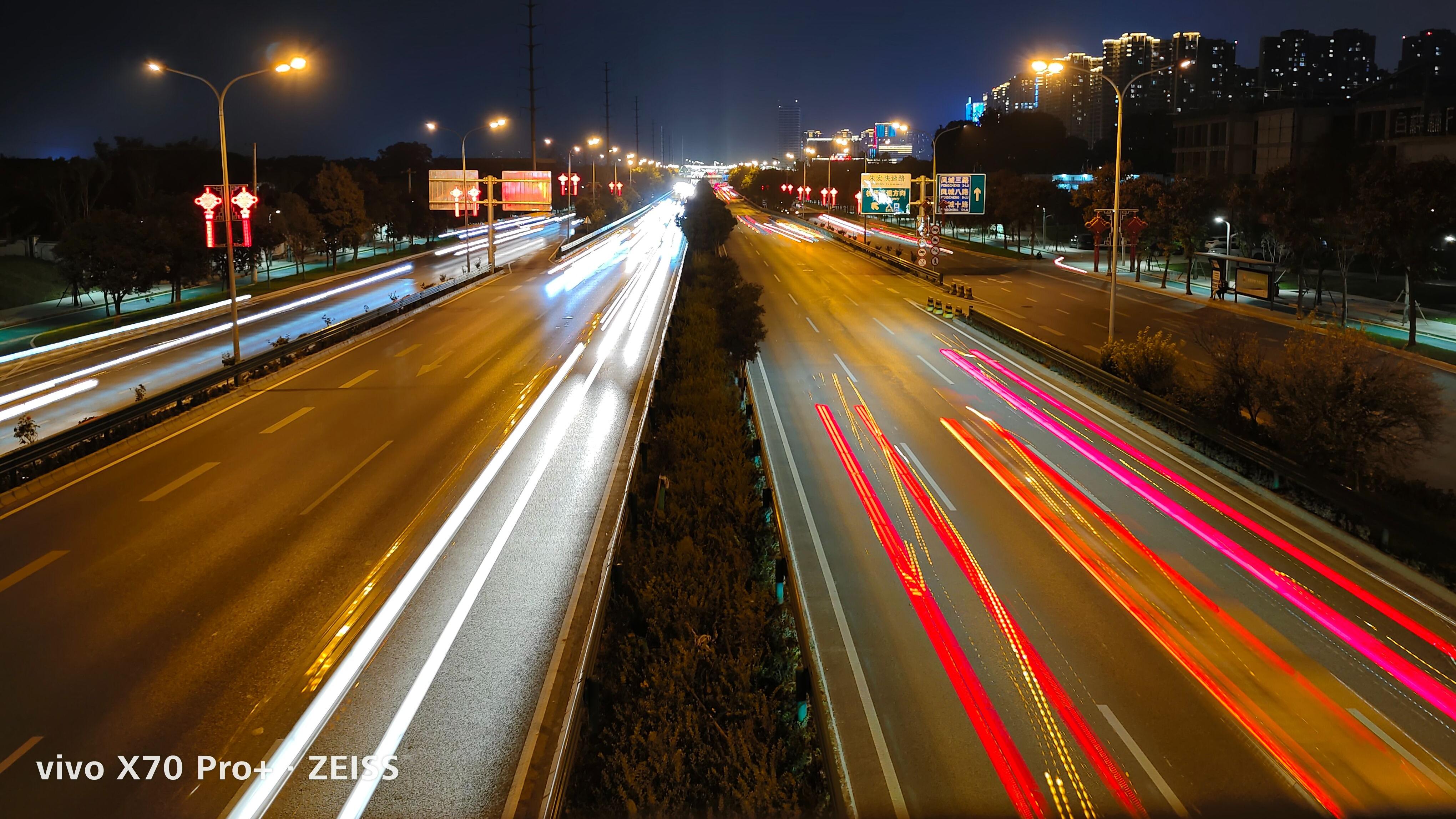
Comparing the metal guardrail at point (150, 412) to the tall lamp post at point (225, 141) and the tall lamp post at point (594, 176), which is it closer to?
the tall lamp post at point (225, 141)

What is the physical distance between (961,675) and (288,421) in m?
17.4

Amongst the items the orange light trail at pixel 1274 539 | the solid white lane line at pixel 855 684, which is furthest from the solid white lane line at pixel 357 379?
the orange light trail at pixel 1274 539

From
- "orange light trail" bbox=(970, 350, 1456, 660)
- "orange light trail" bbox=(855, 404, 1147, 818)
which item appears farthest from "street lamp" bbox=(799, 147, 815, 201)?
"orange light trail" bbox=(855, 404, 1147, 818)

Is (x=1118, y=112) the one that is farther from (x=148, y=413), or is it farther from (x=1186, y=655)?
(x=148, y=413)

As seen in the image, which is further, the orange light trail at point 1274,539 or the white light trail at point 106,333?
the white light trail at point 106,333

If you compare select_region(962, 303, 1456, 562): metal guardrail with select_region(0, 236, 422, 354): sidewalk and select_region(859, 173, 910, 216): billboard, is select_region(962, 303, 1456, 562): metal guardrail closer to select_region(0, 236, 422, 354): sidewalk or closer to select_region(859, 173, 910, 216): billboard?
select_region(859, 173, 910, 216): billboard

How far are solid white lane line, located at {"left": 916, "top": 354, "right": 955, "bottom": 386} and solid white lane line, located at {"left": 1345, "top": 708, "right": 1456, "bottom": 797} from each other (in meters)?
17.9

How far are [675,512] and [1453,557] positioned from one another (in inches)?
404

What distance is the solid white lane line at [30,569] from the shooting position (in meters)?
13.0

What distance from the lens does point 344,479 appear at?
58.6 ft

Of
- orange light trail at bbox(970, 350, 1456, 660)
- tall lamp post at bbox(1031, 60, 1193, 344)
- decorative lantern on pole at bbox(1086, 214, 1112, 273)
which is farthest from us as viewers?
decorative lantern on pole at bbox(1086, 214, 1112, 273)

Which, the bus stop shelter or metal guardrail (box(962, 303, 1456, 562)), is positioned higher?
the bus stop shelter

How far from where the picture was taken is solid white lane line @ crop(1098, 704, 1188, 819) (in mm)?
8438

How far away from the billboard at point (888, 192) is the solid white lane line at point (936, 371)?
22259mm
